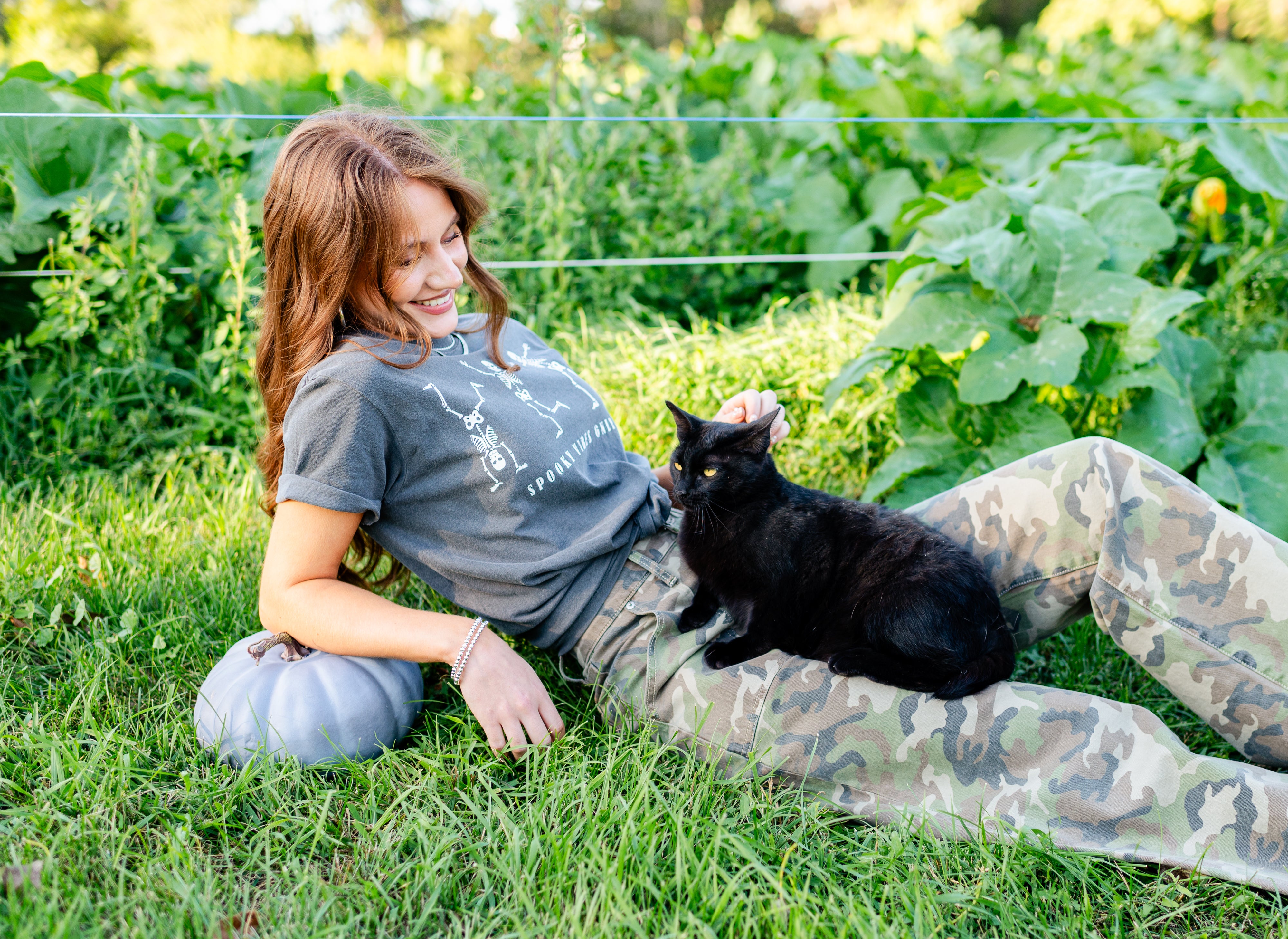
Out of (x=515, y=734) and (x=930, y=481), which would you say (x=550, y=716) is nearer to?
(x=515, y=734)

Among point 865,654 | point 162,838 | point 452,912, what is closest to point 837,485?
point 865,654

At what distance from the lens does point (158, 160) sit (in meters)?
3.44

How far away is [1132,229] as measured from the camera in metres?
3.04

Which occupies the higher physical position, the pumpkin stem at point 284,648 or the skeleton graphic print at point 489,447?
the skeleton graphic print at point 489,447

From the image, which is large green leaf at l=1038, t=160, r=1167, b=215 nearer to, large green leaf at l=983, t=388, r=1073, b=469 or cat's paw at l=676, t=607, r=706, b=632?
large green leaf at l=983, t=388, r=1073, b=469

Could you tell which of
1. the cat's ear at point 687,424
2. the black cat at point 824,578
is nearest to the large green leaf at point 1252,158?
the black cat at point 824,578

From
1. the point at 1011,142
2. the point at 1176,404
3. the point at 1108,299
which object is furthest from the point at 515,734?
the point at 1011,142

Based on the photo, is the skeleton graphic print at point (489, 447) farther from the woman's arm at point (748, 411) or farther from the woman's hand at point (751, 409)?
the woman's hand at point (751, 409)

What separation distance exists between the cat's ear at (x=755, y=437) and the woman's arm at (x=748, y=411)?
162 mm

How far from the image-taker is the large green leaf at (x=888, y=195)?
4188 millimetres

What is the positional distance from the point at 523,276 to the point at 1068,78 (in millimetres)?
5203

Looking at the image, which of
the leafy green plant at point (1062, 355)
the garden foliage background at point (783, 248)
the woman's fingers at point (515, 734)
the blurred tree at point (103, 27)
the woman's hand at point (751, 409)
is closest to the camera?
the woman's fingers at point (515, 734)

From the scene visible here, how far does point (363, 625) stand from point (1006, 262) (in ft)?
7.52

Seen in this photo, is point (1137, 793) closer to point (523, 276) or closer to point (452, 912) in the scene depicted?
point (452, 912)
